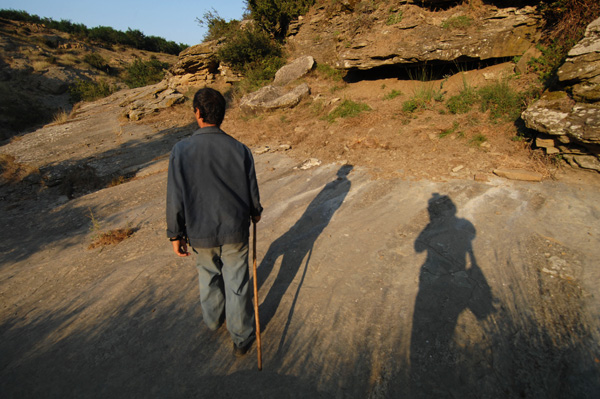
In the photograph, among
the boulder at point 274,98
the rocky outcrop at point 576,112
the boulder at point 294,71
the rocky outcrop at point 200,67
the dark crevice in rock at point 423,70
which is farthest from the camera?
the rocky outcrop at point 200,67

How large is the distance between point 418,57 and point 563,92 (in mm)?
3821

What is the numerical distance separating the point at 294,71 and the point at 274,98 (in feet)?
7.39

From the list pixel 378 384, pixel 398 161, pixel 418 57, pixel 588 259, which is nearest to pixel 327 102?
pixel 418 57

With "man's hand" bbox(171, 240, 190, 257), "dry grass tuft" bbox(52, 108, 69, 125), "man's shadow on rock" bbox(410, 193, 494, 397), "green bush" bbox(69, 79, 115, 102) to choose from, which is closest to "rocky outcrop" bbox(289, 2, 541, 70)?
"man's shadow on rock" bbox(410, 193, 494, 397)

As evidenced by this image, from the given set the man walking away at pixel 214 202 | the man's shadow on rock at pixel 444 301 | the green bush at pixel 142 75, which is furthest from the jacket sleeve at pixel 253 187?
the green bush at pixel 142 75

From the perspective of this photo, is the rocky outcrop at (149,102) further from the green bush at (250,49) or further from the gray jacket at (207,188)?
the gray jacket at (207,188)

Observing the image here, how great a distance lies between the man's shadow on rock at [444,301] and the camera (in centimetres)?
200

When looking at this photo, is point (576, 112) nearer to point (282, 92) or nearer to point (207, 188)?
point (207, 188)

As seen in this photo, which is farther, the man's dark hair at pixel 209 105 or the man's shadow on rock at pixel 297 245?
the man's shadow on rock at pixel 297 245

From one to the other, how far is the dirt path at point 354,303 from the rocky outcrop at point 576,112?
1.68 feet

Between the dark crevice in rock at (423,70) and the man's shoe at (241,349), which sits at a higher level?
the dark crevice in rock at (423,70)

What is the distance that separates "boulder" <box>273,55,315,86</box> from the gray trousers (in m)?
10.7

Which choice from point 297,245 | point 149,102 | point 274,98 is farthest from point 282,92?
point 149,102

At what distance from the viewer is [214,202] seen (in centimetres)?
207
